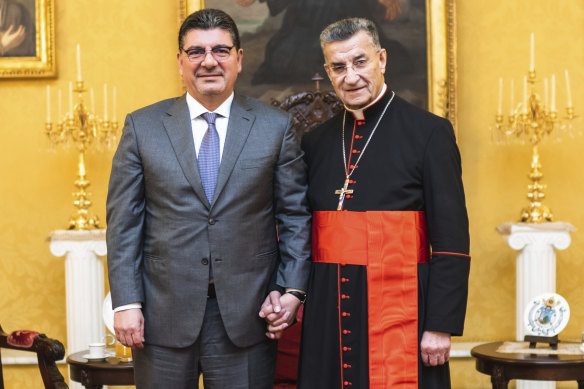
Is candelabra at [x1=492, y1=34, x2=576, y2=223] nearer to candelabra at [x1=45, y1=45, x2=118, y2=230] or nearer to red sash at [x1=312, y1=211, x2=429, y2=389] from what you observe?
red sash at [x1=312, y1=211, x2=429, y2=389]

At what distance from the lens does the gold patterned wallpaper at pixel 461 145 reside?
545 centimetres

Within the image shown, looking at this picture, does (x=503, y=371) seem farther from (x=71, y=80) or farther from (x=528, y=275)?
(x=71, y=80)

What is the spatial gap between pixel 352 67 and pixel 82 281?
2729mm

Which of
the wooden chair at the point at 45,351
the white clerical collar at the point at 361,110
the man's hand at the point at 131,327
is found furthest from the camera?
the wooden chair at the point at 45,351

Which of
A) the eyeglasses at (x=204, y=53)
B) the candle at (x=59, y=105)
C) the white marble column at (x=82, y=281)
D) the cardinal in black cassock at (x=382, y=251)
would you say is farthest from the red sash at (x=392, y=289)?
the candle at (x=59, y=105)

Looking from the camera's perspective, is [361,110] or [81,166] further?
[81,166]

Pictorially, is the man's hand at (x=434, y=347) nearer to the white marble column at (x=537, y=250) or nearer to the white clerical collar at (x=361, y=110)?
the white clerical collar at (x=361, y=110)

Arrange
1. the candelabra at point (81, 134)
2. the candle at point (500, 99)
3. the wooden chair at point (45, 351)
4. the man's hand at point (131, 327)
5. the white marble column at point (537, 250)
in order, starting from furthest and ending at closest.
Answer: the candle at point (500, 99) < the candelabra at point (81, 134) < the white marble column at point (537, 250) < the wooden chair at point (45, 351) < the man's hand at point (131, 327)

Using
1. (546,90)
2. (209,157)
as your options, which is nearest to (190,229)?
(209,157)

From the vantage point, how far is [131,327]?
2.67 m

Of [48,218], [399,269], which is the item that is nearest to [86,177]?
[48,218]

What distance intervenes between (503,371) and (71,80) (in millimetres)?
3469

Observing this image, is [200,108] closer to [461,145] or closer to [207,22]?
[207,22]

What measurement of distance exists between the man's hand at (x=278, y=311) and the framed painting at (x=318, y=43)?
2.76 m
